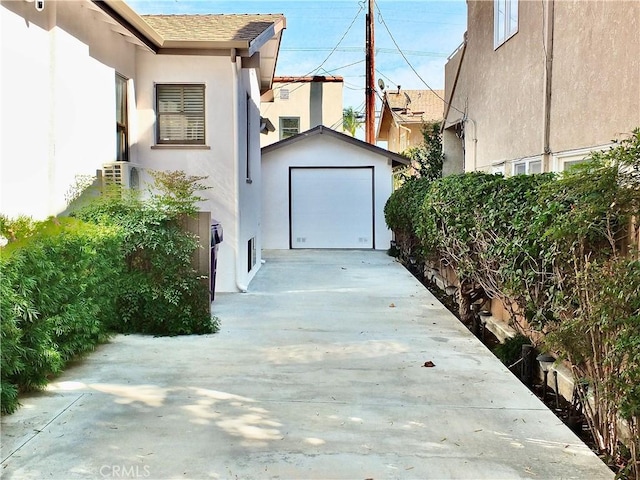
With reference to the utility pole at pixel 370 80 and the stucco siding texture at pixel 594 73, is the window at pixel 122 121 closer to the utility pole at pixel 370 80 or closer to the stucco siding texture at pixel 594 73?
the stucco siding texture at pixel 594 73

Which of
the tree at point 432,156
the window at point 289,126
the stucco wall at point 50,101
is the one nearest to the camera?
the stucco wall at point 50,101

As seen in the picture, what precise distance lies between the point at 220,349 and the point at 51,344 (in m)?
1.79

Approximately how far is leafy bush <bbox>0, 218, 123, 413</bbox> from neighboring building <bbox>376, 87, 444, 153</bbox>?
18.6 metres

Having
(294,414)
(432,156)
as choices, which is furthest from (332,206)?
(294,414)

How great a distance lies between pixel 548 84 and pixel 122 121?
20.9ft

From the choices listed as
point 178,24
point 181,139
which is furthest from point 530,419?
point 178,24

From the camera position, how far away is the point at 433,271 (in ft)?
38.9

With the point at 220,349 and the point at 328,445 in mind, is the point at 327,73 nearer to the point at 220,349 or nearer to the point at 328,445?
the point at 220,349

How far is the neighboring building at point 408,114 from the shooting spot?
24.8 meters

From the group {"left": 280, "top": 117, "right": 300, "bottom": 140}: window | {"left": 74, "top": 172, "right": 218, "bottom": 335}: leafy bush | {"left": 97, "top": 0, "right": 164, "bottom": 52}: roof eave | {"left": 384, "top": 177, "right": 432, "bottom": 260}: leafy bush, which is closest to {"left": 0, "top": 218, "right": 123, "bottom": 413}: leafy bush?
{"left": 74, "top": 172, "right": 218, "bottom": 335}: leafy bush

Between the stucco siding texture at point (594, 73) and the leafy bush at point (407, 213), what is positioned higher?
the stucco siding texture at point (594, 73)

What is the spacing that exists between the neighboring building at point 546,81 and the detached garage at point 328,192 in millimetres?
5266

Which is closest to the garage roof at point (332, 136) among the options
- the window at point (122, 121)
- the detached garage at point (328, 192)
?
the detached garage at point (328, 192)

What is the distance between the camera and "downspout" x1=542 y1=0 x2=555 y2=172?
7.62 meters
